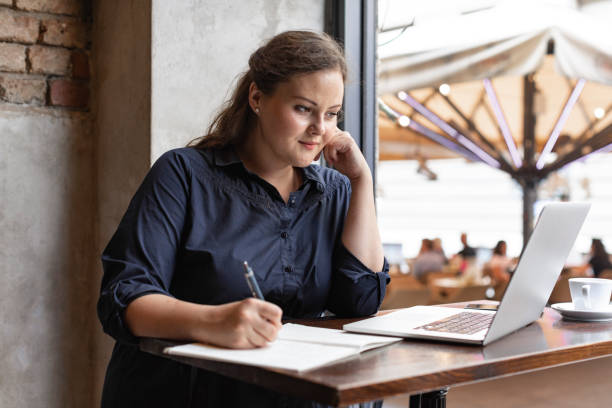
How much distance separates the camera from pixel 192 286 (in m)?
1.38

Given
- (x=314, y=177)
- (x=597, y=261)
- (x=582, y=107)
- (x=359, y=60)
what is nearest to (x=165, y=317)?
(x=314, y=177)

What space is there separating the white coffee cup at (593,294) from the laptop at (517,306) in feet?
0.43

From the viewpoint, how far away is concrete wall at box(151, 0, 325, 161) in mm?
1912

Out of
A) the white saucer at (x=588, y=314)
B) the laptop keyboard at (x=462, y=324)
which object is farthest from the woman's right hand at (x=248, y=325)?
the white saucer at (x=588, y=314)

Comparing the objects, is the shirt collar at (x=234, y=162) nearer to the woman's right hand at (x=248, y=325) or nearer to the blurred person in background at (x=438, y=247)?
the woman's right hand at (x=248, y=325)

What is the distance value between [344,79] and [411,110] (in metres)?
2.81

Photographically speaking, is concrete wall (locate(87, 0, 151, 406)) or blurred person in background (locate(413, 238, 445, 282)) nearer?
concrete wall (locate(87, 0, 151, 406))

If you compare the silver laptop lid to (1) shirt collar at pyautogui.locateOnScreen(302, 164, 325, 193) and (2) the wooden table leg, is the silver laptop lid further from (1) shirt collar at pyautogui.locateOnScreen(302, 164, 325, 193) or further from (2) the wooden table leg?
(1) shirt collar at pyautogui.locateOnScreen(302, 164, 325, 193)

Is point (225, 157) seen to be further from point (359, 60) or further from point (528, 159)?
point (528, 159)

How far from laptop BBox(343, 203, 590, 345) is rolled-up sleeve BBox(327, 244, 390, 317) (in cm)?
9

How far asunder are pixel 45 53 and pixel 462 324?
149 centimetres

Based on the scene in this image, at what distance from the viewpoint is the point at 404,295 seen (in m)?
4.54

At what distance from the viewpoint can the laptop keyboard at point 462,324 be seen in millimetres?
1192

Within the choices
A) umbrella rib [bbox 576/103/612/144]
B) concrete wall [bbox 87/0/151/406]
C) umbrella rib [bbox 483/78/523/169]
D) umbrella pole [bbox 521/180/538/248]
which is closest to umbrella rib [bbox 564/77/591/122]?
umbrella rib [bbox 576/103/612/144]
